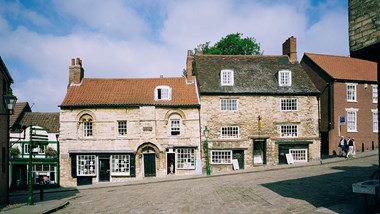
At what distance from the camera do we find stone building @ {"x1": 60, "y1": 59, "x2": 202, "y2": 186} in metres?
27.9

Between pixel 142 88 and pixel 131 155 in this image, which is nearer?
pixel 131 155

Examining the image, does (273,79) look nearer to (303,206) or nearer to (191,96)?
(191,96)

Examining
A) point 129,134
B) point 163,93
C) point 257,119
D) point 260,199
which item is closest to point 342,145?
point 257,119

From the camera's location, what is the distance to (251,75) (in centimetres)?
3089

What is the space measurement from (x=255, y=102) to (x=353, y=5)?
19.5 meters

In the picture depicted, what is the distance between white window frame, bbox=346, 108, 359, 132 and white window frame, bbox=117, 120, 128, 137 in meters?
21.5

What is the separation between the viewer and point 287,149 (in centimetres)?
2902

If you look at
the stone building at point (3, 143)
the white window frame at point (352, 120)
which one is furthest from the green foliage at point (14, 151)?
the white window frame at point (352, 120)

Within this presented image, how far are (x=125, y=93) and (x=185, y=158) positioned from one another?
8.36 metres

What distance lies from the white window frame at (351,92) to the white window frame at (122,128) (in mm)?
21795

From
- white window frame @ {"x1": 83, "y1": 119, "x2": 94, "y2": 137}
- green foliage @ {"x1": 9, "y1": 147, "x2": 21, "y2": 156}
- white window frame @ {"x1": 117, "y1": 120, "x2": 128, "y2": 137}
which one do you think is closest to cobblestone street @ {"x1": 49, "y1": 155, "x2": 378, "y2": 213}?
white window frame @ {"x1": 117, "y1": 120, "x2": 128, "y2": 137}

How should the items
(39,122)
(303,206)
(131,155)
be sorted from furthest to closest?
(39,122) < (131,155) < (303,206)

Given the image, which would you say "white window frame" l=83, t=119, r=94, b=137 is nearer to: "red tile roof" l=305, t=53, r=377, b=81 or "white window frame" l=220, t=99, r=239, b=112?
"white window frame" l=220, t=99, r=239, b=112

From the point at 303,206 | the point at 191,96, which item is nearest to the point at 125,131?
the point at 191,96
